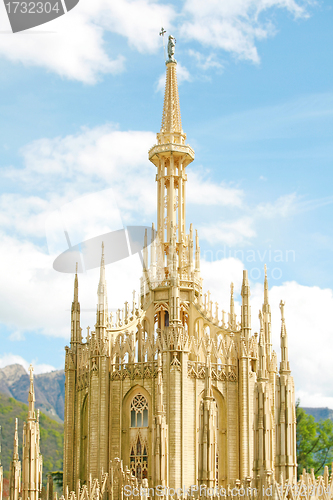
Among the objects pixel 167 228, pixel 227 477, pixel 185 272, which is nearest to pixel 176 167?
pixel 167 228

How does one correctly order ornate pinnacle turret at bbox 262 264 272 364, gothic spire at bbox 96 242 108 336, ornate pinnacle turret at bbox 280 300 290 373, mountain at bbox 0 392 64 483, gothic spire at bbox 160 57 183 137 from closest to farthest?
ornate pinnacle turret at bbox 280 300 290 373, gothic spire at bbox 96 242 108 336, ornate pinnacle turret at bbox 262 264 272 364, gothic spire at bbox 160 57 183 137, mountain at bbox 0 392 64 483

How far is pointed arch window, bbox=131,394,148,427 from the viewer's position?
1828 inches

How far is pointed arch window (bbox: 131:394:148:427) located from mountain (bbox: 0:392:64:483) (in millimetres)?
73412

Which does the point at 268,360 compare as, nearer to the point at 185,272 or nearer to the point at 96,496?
the point at 185,272

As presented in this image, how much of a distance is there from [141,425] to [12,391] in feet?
493

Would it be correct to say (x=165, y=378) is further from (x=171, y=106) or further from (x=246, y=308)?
(x=171, y=106)

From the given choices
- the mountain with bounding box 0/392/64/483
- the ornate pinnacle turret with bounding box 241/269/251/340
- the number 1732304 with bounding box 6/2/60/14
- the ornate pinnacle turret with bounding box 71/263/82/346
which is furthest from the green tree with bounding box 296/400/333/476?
the mountain with bounding box 0/392/64/483

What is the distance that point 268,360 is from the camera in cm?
5038

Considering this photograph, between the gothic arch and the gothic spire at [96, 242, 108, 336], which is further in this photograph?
the gothic spire at [96, 242, 108, 336]

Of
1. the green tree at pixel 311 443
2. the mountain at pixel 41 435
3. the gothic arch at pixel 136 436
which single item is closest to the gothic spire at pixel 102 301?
the gothic arch at pixel 136 436

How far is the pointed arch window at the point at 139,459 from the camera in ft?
149

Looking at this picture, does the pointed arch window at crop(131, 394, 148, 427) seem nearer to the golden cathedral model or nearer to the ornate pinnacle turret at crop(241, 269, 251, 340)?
the golden cathedral model

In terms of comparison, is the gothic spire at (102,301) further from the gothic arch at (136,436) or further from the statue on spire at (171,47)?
the statue on spire at (171,47)

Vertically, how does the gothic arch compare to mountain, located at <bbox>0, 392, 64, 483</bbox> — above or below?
above
